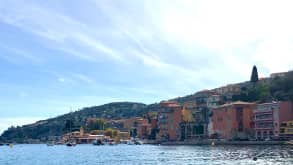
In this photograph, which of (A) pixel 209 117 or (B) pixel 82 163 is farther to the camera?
(A) pixel 209 117

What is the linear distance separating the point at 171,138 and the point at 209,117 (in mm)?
16101

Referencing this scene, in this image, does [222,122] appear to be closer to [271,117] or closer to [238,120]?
[238,120]

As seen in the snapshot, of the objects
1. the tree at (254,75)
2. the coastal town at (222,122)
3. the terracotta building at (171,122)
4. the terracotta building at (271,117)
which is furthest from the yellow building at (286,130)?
the terracotta building at (171,122)

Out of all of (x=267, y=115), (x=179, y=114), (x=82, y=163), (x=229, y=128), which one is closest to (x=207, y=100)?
(x=179, y=114)

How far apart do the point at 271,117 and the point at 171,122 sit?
4522 cm

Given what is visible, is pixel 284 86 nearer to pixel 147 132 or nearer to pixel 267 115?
pixel 267 115

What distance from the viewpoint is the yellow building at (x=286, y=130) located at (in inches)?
4379

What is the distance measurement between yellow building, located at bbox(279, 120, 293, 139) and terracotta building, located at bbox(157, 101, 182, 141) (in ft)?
153

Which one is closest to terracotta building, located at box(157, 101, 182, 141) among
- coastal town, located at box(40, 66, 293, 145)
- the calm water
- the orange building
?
coastal town, located at box(40, 66, 293, 145)

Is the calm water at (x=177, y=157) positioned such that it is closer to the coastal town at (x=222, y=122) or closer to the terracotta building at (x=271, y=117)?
the terracotta building at (x=271, y=117)

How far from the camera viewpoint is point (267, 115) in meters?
120

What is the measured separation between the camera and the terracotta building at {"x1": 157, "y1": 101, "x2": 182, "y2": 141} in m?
157

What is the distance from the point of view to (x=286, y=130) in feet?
369

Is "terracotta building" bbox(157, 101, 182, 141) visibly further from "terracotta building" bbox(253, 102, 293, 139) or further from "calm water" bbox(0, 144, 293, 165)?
"calm water" bbox(0, 144, 293, 165)
